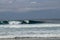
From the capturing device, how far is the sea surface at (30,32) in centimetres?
107

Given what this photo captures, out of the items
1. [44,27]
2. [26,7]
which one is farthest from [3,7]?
[44,27]

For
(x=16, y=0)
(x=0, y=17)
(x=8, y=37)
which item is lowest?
(x=8, y=37)

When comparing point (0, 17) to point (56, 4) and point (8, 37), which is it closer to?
point (8, 37)

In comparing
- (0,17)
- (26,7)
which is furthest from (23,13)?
(0,17)

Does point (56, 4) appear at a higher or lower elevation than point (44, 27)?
higher

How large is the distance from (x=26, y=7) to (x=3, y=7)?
152 millimetres

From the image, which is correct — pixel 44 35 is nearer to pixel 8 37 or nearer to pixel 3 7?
pixel 8 37

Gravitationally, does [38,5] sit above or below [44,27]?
above

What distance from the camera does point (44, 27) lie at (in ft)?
3.78

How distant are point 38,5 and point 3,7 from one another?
0.23 meters

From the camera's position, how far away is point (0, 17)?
1159 millimetres

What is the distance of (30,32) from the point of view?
1.10m

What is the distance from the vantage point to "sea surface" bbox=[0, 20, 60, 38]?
1068 millimetres

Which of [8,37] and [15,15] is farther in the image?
[15,15]
